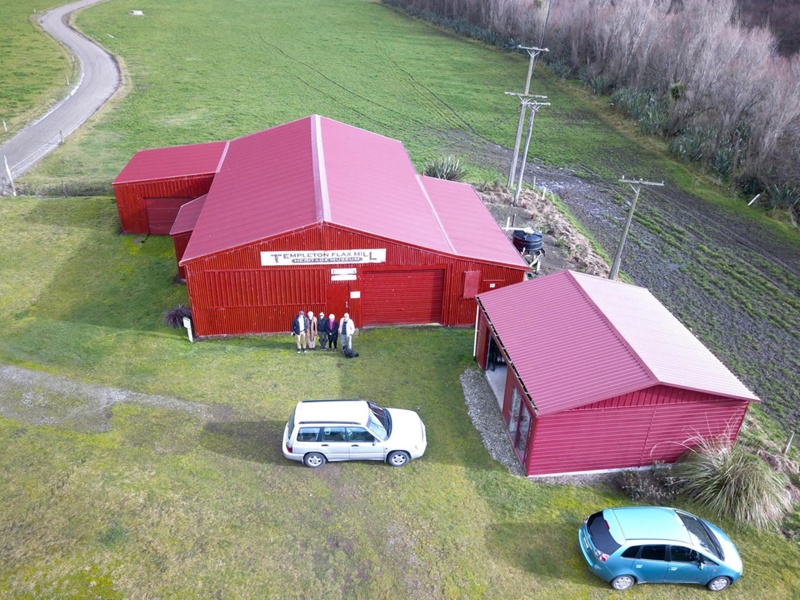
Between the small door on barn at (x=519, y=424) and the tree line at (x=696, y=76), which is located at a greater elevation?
the tree line at (x=696, y=76)

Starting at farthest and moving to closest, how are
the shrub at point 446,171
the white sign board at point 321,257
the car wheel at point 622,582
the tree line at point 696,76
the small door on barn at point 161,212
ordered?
the tree line at point 696,76
the shrub at point 446,171
the small door on barn at point 161,212
the white sign board at point 321,257
the car wheel at point 622,582

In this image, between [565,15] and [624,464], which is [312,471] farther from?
[565,15]

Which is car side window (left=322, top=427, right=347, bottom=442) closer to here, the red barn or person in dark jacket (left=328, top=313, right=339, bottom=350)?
person in dark jacket (left=328, top=313, right=339, bottom=350)

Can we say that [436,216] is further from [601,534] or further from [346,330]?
[601,534]

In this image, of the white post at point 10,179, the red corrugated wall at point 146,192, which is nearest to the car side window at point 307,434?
the red corrugated wall at point 146,192

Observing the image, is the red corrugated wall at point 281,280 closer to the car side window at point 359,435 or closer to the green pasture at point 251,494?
the green pasture at point 251,494
